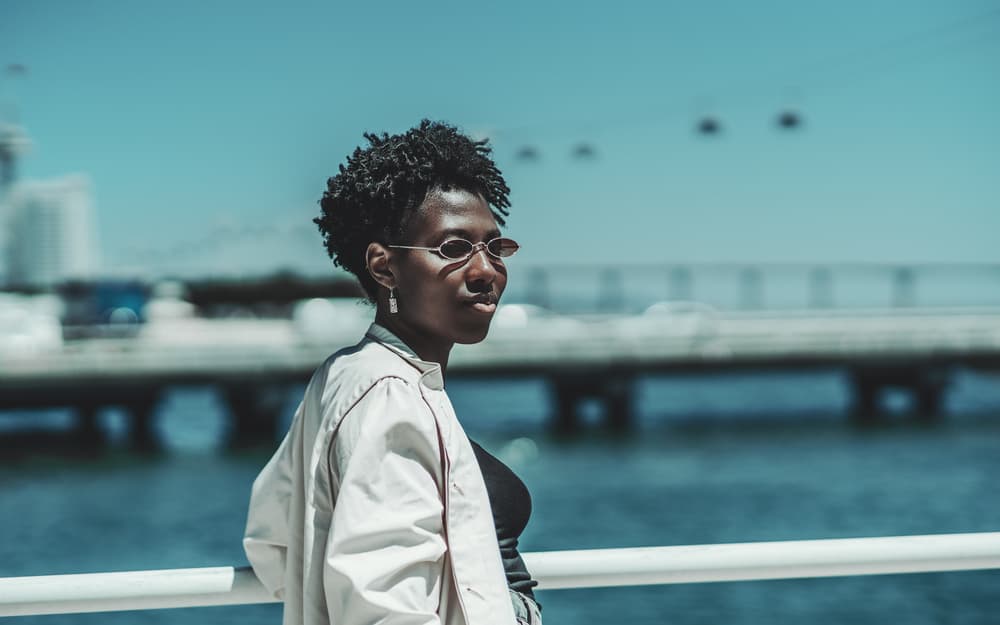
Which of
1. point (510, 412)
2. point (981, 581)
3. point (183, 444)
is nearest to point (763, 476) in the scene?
point (981, 581)

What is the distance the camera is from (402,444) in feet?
5.15

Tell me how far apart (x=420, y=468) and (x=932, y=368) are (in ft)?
121

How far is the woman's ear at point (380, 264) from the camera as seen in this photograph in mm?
1783

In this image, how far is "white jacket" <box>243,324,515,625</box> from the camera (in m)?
1.50

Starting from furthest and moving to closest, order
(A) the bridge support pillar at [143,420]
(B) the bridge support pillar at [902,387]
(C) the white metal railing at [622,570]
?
(B) the bridge support pillar at [902,387] → (A) the bridge support pillar at [143,420] → (C) the white metal railing at [622,570]

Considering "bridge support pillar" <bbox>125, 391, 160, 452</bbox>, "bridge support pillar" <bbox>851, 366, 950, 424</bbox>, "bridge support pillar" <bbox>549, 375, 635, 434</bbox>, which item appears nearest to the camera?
"bridge support pillar" <bbox>125, 391, 160, 452</bbox>

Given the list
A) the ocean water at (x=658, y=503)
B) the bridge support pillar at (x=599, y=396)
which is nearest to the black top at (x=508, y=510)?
the ocean water at (x=658, y=503)

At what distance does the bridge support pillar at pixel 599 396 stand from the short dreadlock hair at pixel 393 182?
31.8m

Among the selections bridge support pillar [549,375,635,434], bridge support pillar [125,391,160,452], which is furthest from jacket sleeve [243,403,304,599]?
bridge support pillar [549,375,635,434]

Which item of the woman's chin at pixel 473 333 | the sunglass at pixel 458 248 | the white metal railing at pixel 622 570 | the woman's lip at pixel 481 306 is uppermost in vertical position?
the sunglass at pixel 458 248

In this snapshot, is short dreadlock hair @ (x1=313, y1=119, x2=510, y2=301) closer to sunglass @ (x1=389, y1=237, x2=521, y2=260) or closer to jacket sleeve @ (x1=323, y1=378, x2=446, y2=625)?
sunglass @ (x1=389, y1=237, x2=521, y2=260)

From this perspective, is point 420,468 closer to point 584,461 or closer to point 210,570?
point 210,570

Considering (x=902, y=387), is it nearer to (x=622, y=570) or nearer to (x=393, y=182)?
(x=622, y=570)

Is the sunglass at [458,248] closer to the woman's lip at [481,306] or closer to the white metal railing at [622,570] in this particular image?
the woman's lip at [481,306]
